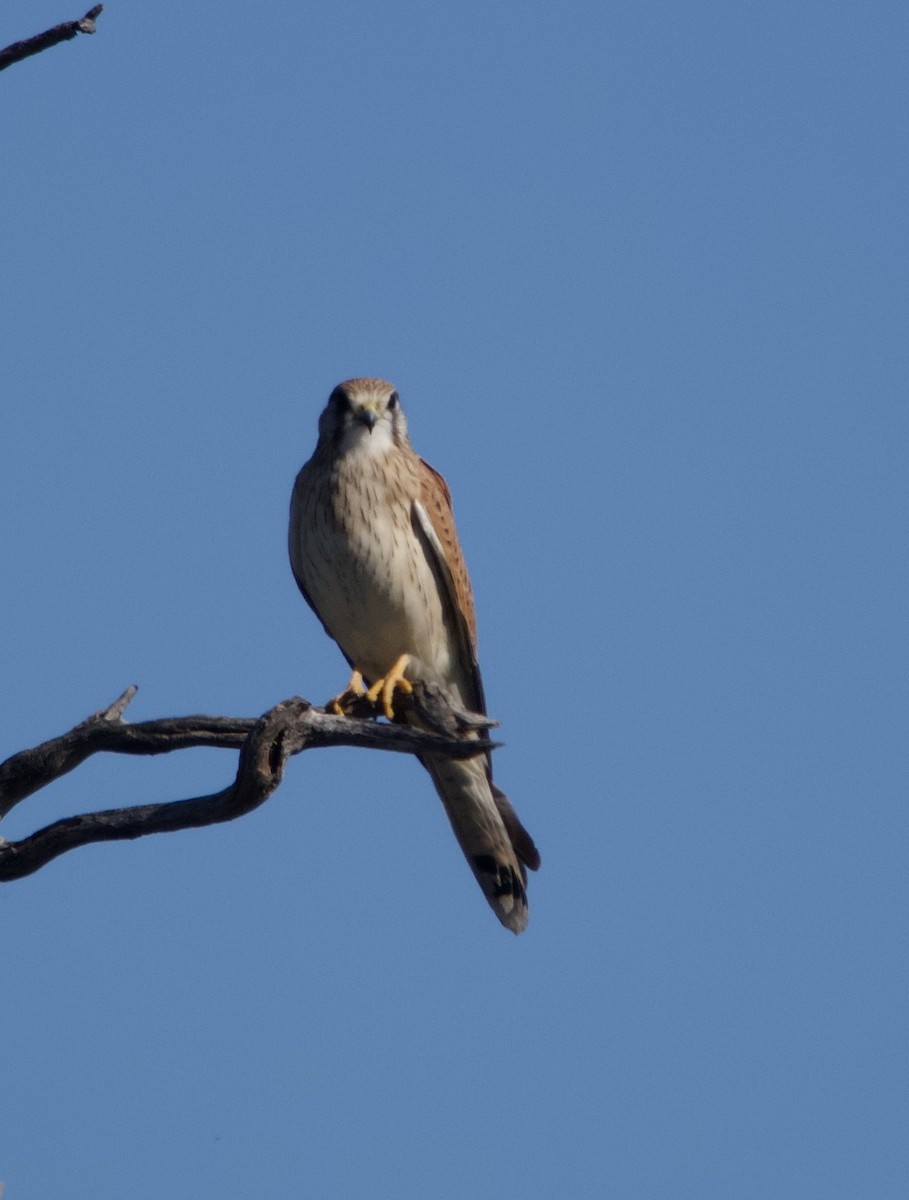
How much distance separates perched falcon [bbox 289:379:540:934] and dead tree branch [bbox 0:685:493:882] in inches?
48.0

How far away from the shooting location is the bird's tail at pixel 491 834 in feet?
18.6

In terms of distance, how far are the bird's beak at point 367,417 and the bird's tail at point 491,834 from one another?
121 centimetres

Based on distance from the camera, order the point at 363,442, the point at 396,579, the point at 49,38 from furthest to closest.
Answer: the point at 363,442 → the point at 396,579 → the point at 49,38

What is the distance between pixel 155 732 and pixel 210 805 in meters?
0.24

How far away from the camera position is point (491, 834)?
571cm

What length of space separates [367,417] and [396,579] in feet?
2.02

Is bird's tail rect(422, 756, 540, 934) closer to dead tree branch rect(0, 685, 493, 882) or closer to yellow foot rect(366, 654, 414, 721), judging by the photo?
yellow foot rect(366, 654, 414, 721)

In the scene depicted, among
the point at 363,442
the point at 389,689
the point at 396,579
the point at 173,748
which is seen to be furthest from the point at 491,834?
the point at 173,748

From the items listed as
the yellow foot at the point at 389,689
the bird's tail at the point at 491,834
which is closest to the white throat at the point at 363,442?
the yellow foot at the point at 389,689

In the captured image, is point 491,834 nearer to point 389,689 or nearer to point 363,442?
point 389,689

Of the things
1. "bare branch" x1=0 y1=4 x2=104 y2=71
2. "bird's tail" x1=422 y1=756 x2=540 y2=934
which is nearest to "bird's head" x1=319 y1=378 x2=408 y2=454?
"bird's tail" x1=422 y1=756 x2=540 y2=934

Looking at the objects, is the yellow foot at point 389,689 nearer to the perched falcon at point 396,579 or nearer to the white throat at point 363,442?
the perched falcon at point 396,579

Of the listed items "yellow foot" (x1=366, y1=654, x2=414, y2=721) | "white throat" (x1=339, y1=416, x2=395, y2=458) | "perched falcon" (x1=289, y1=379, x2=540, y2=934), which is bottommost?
"yellow foot" (x1=366, y1=654, x2=414, y2=721)

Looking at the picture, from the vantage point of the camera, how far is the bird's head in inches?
224
